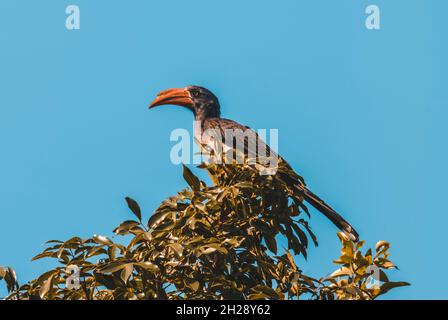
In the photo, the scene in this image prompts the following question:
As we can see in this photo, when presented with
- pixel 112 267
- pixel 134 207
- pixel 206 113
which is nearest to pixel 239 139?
pixel 206 113

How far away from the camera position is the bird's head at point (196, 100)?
1130 centimetres

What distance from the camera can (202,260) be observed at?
6293 millimetres

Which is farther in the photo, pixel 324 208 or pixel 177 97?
pixel 177 97

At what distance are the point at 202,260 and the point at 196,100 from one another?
17.4 feet

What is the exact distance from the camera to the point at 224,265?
20.7 feet

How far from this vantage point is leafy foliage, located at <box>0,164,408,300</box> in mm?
5930

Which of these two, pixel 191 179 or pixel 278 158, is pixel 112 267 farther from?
pixel 278 158

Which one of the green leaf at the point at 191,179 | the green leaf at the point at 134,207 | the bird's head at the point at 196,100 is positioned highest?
the bird's head at the point at 196,100

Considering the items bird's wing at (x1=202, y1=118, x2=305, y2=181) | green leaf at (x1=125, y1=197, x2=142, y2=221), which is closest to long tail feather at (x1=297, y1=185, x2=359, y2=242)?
bird's wing at (x1=202, y1=118, x2=305, y2=181)

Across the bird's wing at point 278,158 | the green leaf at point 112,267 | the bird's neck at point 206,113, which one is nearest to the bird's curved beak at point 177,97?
the bird's neck at point 206,113

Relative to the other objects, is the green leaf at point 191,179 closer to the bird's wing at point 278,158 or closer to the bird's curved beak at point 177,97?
the bird's wing at point 278,158

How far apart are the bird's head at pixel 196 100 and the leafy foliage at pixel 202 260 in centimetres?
460

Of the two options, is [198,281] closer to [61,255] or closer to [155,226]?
[155,226]
